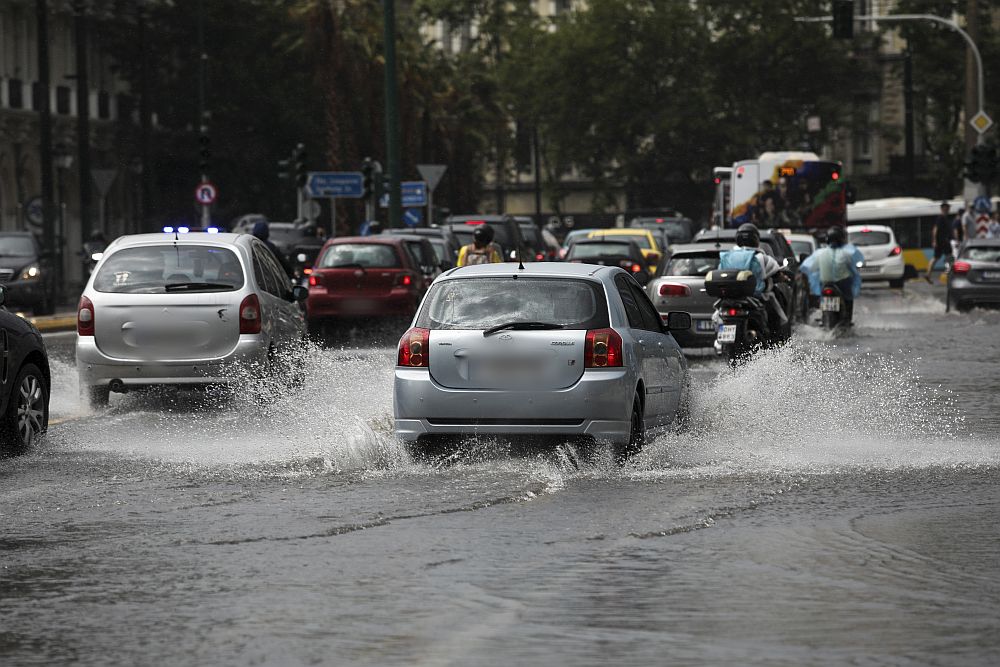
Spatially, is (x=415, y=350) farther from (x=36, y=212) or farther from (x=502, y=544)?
(x=36, y=212)

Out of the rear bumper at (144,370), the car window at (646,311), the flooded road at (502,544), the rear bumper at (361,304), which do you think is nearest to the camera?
the flooded road at (502,544)

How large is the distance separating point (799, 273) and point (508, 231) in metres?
13.8

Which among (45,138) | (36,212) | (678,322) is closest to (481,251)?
(678,322)

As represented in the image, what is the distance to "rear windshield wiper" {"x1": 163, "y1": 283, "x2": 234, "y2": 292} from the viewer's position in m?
16.6

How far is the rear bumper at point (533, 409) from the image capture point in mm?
12039

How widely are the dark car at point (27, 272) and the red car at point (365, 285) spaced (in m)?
9.38

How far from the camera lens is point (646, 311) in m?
13.7

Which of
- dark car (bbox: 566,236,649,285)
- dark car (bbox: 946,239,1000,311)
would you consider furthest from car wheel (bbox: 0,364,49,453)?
dark car (bbox: 946,239,1000,311)

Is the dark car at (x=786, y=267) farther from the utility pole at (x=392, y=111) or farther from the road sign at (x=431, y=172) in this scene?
the road sign at (x=431, y=172)

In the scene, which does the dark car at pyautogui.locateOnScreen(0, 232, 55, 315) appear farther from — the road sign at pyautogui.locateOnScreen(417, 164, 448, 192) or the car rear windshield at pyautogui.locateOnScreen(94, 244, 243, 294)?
the car rear windshield at pyautogui.locateOnScreen(94, 244, 243, 294)

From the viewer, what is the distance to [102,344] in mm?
16438

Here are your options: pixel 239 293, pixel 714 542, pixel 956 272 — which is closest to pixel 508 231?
pixel 956 272

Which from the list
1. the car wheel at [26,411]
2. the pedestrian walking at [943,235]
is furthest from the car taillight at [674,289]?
the pedestrian walking at [943,235]

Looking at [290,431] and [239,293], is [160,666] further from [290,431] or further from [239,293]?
[239,293]
